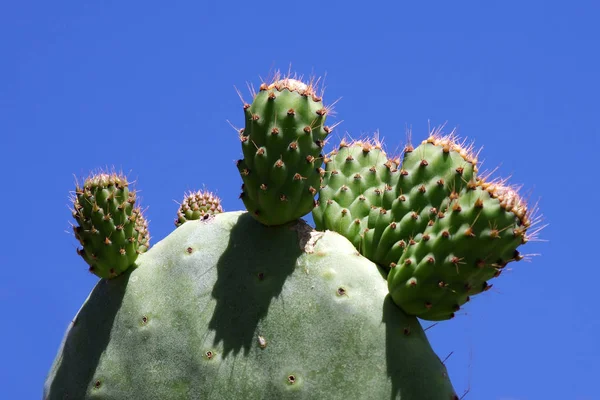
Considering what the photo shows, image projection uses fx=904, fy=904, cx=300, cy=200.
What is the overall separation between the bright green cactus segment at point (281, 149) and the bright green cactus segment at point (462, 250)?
506mm

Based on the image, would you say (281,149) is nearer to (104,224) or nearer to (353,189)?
(353,189)

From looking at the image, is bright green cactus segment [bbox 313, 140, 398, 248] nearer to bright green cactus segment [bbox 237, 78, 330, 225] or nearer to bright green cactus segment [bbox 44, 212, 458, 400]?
bright green cactus segment [bbox 44, 212, 458, 400]

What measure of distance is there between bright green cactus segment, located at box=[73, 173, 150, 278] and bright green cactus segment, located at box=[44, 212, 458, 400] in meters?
0.09

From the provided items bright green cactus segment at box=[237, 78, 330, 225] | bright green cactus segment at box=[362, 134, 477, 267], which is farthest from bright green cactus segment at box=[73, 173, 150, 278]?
bright green cactus segment at box=[362, 134, 477, 267]

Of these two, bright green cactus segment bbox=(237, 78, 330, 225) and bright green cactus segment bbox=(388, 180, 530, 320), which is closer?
bright green cactus segment bbox=(388, 180, 530, 320)

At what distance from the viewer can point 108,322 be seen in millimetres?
3725

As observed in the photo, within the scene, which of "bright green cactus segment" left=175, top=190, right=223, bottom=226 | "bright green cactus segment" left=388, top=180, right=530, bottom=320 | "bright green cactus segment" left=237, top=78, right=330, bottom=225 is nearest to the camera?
"bright green cactus segment" left=388, top=180, right=530, bottom=320

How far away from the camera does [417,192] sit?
3688 millimetres

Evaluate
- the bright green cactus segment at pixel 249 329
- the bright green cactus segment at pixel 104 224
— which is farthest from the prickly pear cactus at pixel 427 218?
the bright green cactus segment at pixel 104 224

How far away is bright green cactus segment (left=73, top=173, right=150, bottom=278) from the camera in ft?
12.3

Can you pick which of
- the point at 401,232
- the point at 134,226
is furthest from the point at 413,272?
the point at 134,226

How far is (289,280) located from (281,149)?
0.52 metres

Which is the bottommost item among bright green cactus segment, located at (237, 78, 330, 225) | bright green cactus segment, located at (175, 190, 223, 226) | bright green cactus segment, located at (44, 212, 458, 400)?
bright green cactus segment, located at (44, 212, 458, 400)

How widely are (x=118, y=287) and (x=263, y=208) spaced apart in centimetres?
72
